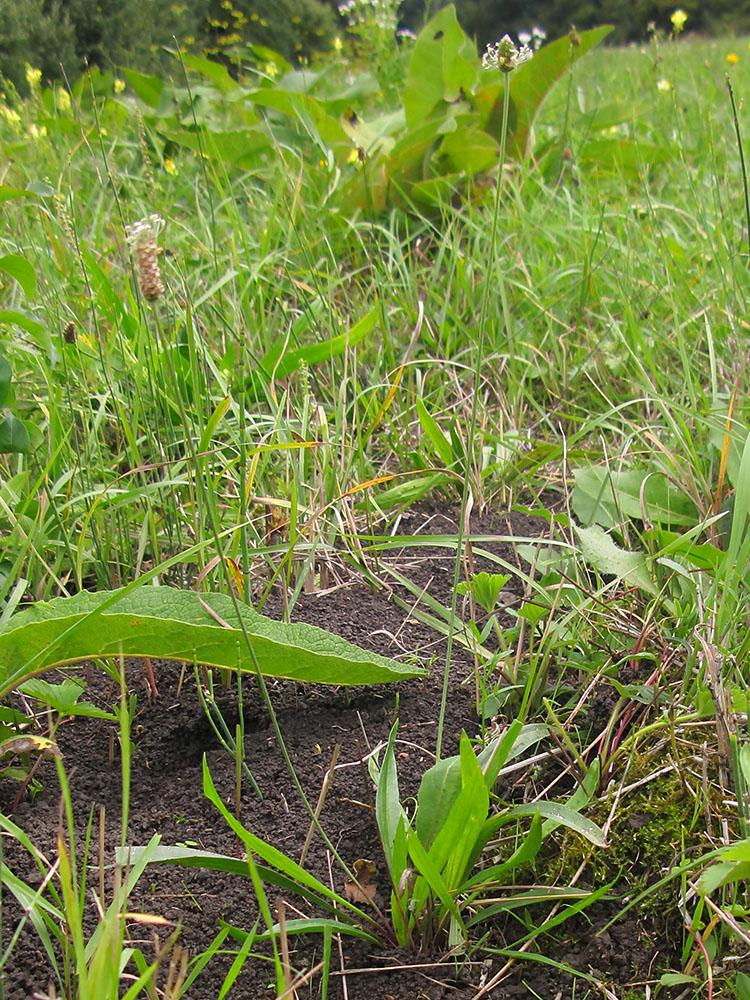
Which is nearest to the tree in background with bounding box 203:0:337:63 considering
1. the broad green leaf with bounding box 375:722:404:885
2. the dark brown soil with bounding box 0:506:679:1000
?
the dark brown soil with bounding box 0:506:679:1000

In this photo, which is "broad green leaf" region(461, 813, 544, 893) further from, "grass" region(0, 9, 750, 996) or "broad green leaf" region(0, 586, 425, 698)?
"broad green leaf" region(0, 586, 425, 698)

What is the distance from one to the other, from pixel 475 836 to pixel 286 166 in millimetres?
2328

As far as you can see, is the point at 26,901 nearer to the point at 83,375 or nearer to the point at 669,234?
the point at 83,375

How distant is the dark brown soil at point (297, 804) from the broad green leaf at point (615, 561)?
0.23 meters

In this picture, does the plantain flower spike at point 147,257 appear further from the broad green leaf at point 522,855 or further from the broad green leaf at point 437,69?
the broad green leaf at point 437,69

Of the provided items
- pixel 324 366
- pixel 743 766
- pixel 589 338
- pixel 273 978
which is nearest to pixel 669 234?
pixel 589 338

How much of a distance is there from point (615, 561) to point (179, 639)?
0.58 metres

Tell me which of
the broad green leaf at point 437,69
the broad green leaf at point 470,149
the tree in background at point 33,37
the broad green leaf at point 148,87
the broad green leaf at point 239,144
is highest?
the tree in background at point 33,37

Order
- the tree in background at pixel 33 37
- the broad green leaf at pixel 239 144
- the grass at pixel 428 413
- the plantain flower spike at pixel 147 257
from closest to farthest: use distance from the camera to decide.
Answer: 1. the plantain flower spike at pixel 147 257
2. the grass at pixel 428 413
3. the broad green leaf at pixel 239 144
4. the tree in background at pixel 33 37

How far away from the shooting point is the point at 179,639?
908mm

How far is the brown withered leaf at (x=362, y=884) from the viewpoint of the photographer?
0.80 meters

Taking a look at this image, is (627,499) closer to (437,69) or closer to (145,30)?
(437,69)

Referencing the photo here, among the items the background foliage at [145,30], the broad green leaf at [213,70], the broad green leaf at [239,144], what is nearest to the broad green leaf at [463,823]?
the background foliage at [145,30]

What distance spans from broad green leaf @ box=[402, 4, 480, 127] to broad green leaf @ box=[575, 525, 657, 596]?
1779mm
